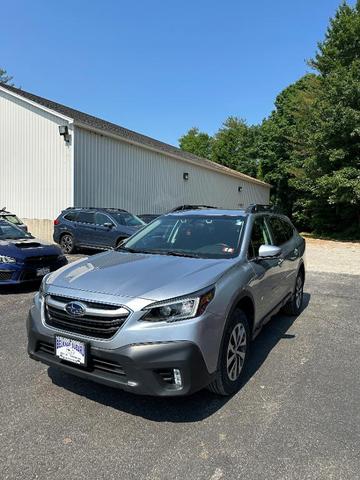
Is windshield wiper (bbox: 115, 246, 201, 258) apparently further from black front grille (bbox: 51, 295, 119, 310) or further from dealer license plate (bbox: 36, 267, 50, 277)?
dealer license plate (bbox: 36, 267, 50, 277)

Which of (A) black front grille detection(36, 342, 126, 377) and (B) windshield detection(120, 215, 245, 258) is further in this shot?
(B) windshield detection(120, 215, 245, 258)

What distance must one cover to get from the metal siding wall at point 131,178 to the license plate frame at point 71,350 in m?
13.9

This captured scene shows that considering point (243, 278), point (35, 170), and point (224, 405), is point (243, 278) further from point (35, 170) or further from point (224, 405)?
point (35, 170)

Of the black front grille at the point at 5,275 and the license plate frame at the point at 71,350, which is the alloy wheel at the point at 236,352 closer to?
the license plate frame at the point at 71,350

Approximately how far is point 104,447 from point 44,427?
1.82 ft

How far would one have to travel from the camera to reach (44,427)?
3123 millimetres

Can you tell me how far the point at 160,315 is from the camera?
3102mm

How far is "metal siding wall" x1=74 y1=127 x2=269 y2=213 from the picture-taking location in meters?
17.0

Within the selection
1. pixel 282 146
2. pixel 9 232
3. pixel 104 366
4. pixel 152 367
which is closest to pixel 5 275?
pixel 9 232

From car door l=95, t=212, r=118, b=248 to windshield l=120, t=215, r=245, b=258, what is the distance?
7.99 m

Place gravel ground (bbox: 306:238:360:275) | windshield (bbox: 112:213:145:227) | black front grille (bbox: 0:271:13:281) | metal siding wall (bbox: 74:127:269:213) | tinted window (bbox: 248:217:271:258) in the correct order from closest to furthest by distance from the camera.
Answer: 1. tinted window (bbox: 248:217:271:258)
2. black front grille (bbox: 0:271:13:281)
3. gravel ground (bbox: 306:238:360:275)
4. windshield (bbox: 112:213:145:227)
5. metal siding wall (bbox: 74:127:269:213)

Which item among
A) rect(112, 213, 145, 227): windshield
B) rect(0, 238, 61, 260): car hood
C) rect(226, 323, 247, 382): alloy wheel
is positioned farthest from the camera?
rect(112, 213, 145, 227): windshield

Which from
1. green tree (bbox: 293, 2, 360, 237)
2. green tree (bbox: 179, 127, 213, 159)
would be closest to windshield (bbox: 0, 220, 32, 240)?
green tree (bbox: 293, 2, 360, 237)

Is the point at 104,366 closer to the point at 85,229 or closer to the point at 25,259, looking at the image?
the point at 25,259
